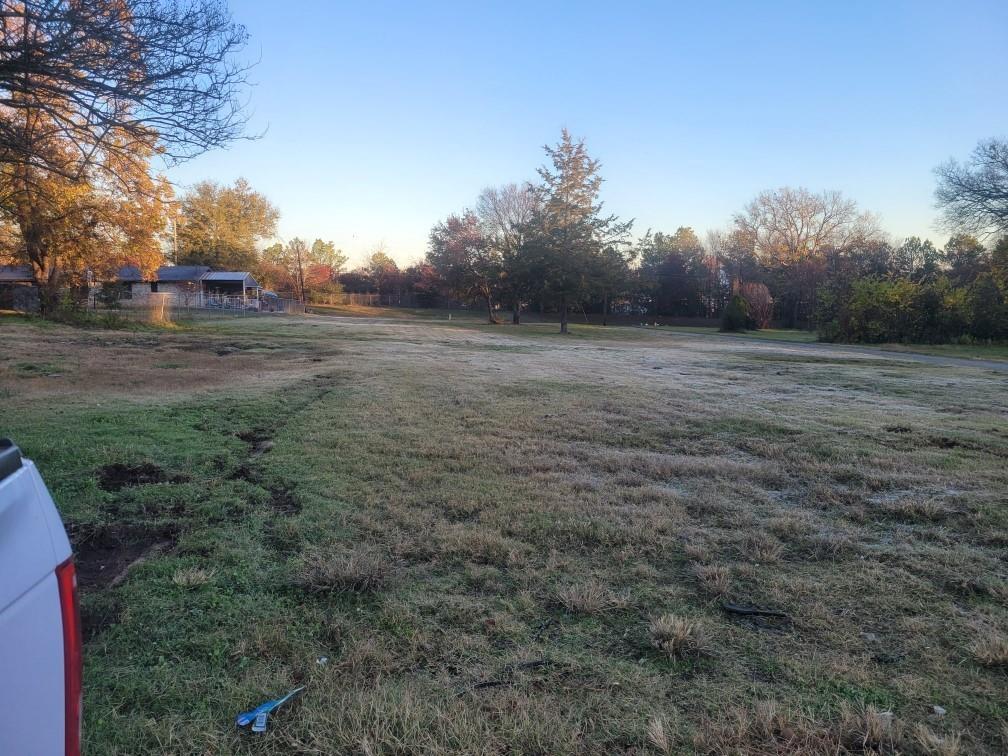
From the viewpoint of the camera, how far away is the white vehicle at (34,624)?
0.90 m

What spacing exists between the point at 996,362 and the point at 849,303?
9.68 meters

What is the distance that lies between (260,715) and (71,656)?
942mm

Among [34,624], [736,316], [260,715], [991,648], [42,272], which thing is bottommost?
[260,715]

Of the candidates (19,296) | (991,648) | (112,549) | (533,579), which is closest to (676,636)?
A: (533,579)

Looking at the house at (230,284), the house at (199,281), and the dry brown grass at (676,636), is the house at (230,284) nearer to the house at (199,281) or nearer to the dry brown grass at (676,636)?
the house at (199,281)

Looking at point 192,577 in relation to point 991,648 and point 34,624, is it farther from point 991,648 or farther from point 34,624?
point 991,648

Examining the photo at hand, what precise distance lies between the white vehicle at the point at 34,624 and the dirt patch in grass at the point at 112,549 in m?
1.90

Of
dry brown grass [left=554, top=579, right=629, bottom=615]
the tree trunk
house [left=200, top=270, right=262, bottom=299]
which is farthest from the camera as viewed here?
house [left=200, top=270, right=262, bottom=299]

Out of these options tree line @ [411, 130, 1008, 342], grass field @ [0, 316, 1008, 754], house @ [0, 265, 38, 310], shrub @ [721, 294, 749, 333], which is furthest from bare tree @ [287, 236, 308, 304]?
grass field @ [0, 316, 1008, 754]

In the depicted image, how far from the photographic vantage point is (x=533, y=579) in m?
2.78

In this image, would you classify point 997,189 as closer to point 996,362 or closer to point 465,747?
point 996,362

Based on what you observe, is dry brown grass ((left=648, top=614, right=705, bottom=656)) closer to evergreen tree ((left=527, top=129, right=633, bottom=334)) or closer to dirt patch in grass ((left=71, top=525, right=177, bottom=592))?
dirt patch in grass ((left=71, top=525, right=177, bottom=592))

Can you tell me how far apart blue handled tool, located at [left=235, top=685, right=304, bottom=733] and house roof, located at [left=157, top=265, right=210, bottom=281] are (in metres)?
58.4

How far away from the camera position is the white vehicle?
902 millimetres
